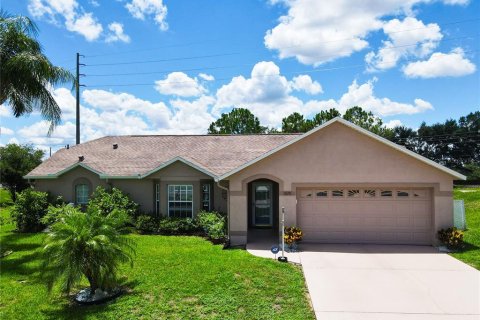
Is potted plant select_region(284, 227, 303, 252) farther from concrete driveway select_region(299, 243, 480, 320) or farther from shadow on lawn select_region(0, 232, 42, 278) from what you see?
shadow on lawn select_region(0, 232, 42, 278)

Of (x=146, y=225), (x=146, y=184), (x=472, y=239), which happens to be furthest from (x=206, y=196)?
(x=472, y=239)

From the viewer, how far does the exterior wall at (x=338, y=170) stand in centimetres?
1315

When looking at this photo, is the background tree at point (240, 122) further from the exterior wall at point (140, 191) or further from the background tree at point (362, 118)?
the exterior wall at point (140, 191)

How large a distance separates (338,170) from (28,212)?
14.6m

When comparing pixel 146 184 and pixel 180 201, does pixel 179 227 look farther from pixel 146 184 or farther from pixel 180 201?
pixel 146 184

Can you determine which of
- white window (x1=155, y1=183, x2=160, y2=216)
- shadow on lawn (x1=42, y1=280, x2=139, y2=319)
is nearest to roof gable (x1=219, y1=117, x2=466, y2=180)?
white window (x1=155, y1=183, x2=160, y2=216)

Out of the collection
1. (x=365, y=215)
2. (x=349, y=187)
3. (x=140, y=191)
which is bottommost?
(x=365, y=215)

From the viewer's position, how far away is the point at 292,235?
12.7 m

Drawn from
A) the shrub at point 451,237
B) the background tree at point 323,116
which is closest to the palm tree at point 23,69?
the shrub at point 451,237

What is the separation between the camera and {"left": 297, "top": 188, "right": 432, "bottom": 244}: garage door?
13555mm

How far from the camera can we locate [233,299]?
8.02 m

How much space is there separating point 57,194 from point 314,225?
44.7 feet

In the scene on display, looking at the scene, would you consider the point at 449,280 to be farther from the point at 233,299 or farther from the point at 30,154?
the point at 30,154

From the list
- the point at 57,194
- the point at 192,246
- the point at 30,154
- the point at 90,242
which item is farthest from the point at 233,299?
the point at 30,154
